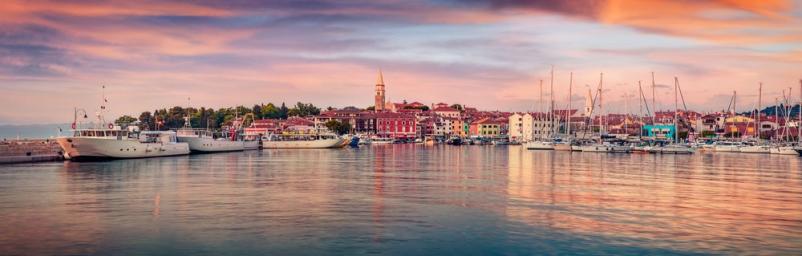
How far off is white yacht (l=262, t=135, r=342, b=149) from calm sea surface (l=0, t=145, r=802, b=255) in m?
66.8

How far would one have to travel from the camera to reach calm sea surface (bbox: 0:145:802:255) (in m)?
16.5

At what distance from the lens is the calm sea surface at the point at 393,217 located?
16.5 m

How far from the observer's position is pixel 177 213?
71.3 feet

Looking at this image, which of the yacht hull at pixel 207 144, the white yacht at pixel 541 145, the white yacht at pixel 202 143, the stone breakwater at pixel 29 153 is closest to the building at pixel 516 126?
the white yacht at pixel 541 145

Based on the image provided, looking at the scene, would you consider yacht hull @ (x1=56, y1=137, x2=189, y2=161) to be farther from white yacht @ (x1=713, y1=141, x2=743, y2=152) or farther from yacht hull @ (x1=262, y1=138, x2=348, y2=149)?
white yacht @ (x1=713, y1=141, x2=743, y2=152)

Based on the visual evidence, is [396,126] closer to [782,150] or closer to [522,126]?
[522,126]

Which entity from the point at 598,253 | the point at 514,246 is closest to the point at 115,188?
the point at 514,246

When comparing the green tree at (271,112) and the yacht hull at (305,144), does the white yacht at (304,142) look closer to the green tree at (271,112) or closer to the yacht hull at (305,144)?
the yacht hull at (305,144)

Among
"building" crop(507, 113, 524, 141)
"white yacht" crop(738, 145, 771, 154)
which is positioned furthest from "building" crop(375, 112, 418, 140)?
"white yacht" crop(738, 145, 771, 154)

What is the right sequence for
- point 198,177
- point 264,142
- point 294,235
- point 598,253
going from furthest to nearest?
point 264,142
point 198,177
point 294,235
point 598,253

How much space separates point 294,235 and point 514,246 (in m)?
5.67

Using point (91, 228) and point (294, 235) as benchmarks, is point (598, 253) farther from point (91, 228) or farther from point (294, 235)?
point (91, 228)

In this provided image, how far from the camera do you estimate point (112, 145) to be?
58125 millimetres

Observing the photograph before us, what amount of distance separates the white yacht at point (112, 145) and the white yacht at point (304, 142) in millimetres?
34051
